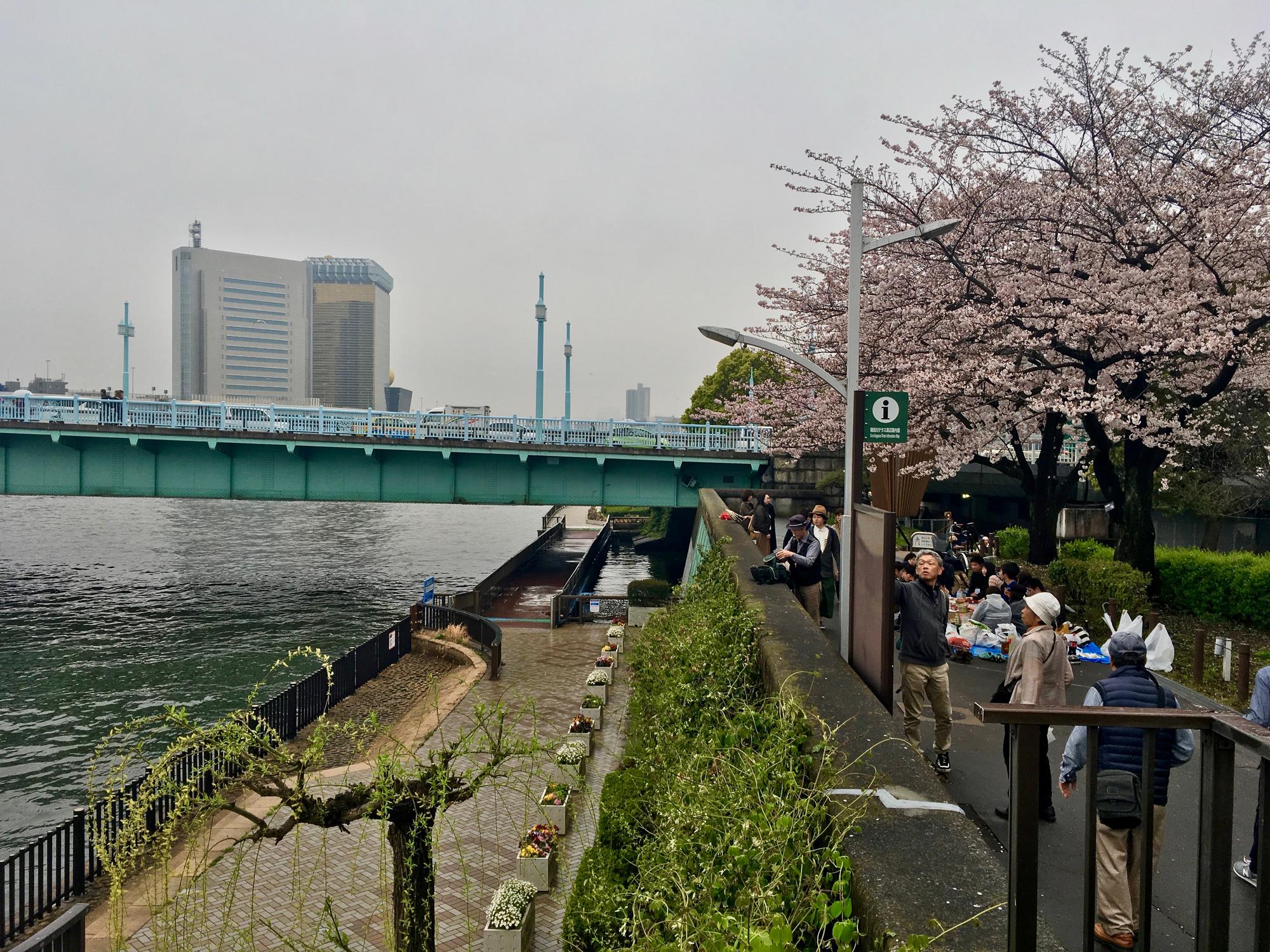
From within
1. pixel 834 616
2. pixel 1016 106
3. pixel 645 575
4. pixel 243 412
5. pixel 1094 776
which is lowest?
pixel 645 575

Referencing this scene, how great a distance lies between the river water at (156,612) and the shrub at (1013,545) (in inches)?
774

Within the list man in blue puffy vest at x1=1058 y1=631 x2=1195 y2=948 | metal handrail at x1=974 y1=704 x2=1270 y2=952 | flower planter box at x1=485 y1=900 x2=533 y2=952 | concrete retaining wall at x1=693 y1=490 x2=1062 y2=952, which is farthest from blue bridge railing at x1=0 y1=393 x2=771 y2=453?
metal handrail at x1=974 y1=704 x2=1270 y2=952

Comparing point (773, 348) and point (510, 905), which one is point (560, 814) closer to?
point (510, 905)

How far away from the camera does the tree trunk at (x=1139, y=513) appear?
15.7 meters

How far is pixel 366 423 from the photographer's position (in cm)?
2925

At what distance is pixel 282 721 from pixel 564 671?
23.6 ft

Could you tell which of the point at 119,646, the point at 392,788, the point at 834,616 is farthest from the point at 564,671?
the point at 392,788

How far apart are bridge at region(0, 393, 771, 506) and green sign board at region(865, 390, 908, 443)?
64.2 feet

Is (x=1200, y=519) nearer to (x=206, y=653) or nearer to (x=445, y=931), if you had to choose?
(x=445, y=931)

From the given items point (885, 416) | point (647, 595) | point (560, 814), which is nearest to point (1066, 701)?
point (885, 416)

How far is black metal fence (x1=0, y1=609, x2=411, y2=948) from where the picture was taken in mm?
8086

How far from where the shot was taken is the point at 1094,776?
2477mm

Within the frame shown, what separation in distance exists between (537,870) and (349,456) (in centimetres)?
2336

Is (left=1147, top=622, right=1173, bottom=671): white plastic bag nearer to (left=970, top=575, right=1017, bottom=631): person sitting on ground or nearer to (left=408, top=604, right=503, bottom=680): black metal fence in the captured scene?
(left=970, top=575, right=1017, bottom=631): person sitting on ground
